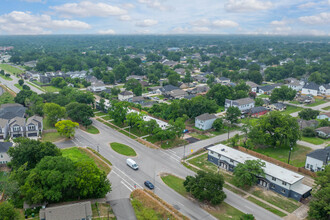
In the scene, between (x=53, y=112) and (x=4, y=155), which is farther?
(x=53, y=112)

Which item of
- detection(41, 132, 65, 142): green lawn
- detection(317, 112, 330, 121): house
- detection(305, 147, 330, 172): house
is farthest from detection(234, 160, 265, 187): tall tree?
detection(317, 112, 330, 121): house

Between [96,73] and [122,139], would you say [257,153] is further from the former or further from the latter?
[96,73]

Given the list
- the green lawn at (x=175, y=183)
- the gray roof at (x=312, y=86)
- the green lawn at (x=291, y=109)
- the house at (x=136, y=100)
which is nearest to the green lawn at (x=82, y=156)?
the green lawn at (x=175, y=183)

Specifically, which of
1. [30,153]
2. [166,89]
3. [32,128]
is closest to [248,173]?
[30,153]

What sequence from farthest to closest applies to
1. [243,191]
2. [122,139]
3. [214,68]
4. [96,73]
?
[214,68]
[96,73]
[122,139]
[243,191]

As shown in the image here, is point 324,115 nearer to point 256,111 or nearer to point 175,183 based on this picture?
point 256,111

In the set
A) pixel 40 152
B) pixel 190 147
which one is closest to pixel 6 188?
pixel 40 152
